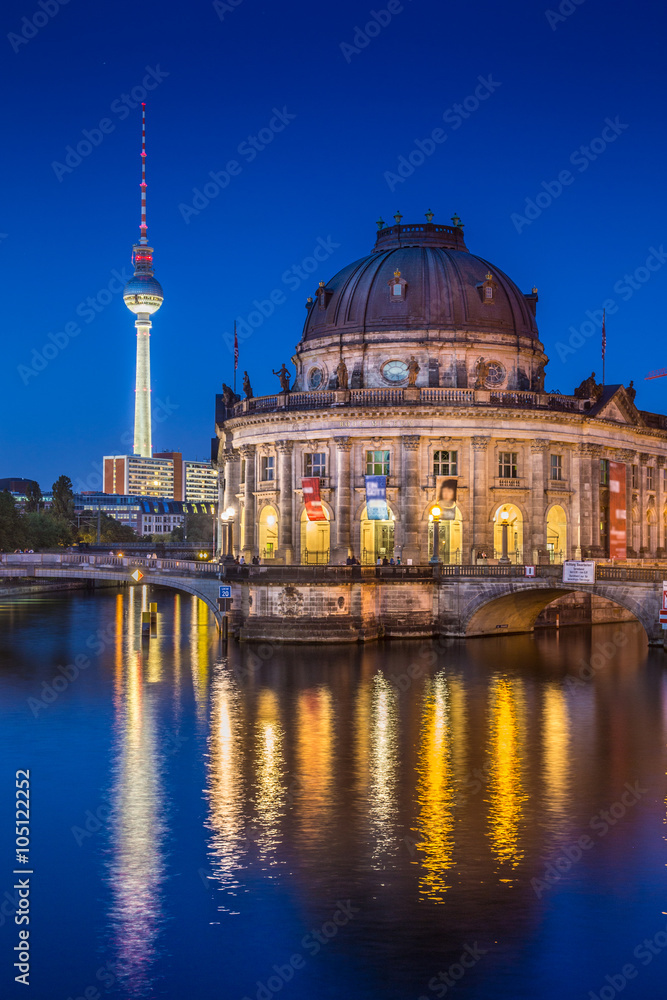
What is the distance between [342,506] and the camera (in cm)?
9144

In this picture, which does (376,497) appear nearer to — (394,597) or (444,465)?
(444,465)

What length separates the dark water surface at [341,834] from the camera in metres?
25.9

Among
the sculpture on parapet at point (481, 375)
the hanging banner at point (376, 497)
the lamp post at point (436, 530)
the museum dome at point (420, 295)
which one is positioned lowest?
the lamp post at point (436, 530)

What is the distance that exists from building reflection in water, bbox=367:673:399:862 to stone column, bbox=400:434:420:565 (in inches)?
1062

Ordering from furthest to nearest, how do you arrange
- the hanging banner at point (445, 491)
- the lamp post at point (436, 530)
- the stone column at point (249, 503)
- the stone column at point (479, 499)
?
the stone column at point (249, 503) < the stone column at point (479, 499) < the hanging banner at point (445, 491) < the lamp post at point (436, 530)

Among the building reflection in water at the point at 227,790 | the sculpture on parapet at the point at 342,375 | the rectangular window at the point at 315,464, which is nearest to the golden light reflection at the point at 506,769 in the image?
the building reflection in water at the point at 227,790

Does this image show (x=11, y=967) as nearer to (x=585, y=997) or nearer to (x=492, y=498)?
(x=585, y=997)

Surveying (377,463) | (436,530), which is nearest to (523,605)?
(436,530)

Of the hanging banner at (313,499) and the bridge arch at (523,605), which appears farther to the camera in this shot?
the hanging banner at (313,499)

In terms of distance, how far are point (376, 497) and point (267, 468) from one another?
15.1 m

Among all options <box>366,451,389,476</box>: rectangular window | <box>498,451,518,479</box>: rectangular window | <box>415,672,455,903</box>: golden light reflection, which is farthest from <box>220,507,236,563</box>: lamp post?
<box>415,672,455,903</box>: golden light reflection

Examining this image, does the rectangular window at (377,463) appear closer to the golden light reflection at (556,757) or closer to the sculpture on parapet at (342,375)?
the sculpture on parapet at (342,375)

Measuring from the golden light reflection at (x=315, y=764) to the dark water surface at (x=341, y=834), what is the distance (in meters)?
0.14

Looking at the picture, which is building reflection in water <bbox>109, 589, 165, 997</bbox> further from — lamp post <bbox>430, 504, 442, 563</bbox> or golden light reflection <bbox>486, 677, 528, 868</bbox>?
lamp post <bbox>430, 504, 442, 563</bbox>
